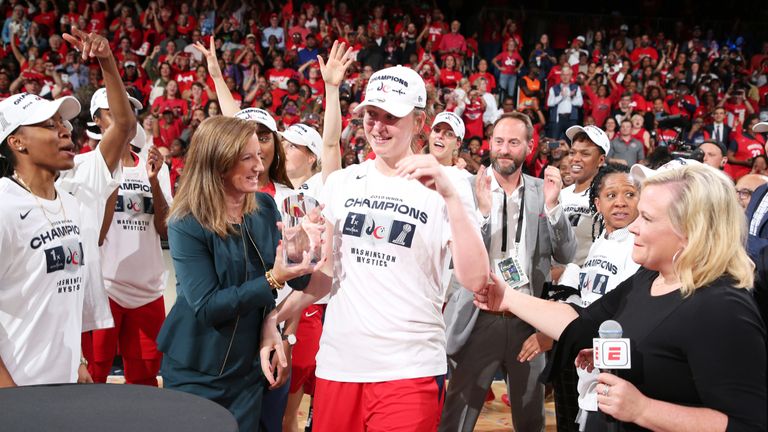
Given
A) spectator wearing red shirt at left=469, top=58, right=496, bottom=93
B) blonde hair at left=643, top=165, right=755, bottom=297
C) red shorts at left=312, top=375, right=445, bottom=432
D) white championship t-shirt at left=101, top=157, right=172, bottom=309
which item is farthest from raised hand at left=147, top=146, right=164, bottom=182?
spectator wearing red shirt at left=469, top=58, right=496, bottom=93

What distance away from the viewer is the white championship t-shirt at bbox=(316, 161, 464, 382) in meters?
3.01

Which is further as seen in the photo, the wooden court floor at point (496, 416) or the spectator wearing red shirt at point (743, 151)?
the spectator wearing red shirt at point (743, 151)

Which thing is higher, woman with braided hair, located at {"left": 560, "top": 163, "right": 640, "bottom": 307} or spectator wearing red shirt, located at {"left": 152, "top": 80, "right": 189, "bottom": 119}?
spectator wearing red shirt, located at {"left": 152, "top": 80, "right": 189, "bottom": 119}

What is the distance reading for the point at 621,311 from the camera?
2.51 metres

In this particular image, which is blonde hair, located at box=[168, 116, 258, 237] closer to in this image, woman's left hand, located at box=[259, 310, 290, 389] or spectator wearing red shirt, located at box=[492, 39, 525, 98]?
woman's left hand, located at box=[259, 310, 290, 389]

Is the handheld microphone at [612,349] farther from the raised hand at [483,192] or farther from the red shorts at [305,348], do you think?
the red shorts at [305,348]

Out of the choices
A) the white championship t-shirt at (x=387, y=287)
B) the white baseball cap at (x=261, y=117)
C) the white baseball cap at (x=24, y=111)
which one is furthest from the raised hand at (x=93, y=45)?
the white championship t-shirt at (x=387, y=287)

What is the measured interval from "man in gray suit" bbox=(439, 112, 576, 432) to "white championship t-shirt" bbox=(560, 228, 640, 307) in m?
0.45

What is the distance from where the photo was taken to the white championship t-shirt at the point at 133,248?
4.84 m

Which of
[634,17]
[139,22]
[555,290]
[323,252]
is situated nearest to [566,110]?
[634,17]

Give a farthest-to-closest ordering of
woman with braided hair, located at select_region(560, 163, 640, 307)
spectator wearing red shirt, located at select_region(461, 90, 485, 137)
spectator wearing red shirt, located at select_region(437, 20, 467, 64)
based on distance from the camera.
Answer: spectator wearing red shirt, located at select_region(437, 20, 467, 64), spectator wearing red shirt, located at select_region(461, 90, 485, 137), woman with braided hair, located at select_region(560, 163, 640, 307)

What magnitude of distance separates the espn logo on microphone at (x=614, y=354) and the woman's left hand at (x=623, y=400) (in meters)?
0.07

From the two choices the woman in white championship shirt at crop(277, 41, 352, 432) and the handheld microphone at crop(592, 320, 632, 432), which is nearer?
the handheld microphone at crop(592, 320, 632, 432)

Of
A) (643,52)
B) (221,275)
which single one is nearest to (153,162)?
(221,275)
